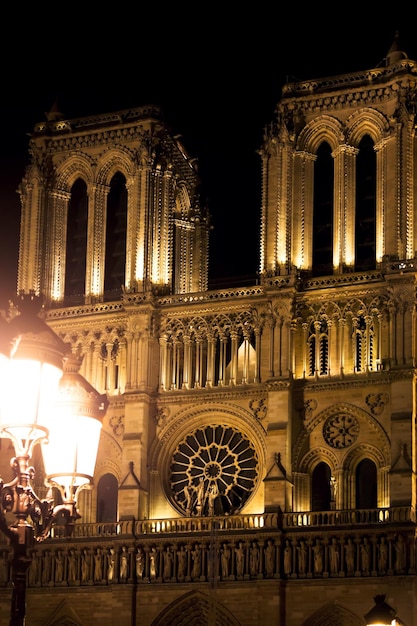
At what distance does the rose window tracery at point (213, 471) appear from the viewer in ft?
134

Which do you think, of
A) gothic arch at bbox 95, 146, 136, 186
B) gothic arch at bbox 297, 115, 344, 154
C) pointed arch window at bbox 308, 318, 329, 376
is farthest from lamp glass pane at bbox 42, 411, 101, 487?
gothic arch at bbox 95, 146, 136, 186

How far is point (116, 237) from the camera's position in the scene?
148 ft

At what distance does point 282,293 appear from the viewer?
40188 millimetres

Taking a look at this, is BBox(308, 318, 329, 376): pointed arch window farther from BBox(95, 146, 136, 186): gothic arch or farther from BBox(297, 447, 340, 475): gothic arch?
BBox(95, 146, 136, 186): gothic arch

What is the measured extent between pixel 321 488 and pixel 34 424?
27010mm

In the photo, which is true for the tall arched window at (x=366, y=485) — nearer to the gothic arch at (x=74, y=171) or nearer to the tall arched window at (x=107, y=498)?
the tall arched window at (x=107, y=498)

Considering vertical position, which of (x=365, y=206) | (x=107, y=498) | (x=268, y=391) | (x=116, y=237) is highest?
(x=116, y=237)

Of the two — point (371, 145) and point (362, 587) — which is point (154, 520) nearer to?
point (362, 587)

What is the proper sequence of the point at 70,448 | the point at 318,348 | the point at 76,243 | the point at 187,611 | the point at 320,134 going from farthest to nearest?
the point at 76,243 → the point at 320,134 → the point at 318,348 → the point at 187,611 → the point at 70,448

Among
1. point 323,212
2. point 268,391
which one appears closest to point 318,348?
point 268,391

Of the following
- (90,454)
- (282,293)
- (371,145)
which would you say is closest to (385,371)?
(282,293)

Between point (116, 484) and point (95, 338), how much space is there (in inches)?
162

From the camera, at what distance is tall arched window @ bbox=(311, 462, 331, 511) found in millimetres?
39906

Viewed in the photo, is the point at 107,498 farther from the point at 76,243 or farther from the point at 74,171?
the point at 74,171
